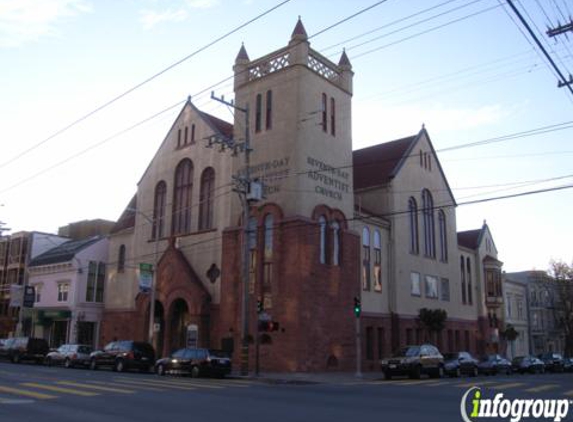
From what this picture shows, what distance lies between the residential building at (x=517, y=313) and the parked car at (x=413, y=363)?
33732 millimetres

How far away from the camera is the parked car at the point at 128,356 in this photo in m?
30.7

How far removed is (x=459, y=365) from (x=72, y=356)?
22.7 meters

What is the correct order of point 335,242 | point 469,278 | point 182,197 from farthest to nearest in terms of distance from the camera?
point 469,278 → point 182,197 → point 335,242

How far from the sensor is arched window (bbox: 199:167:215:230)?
37688 millimetres

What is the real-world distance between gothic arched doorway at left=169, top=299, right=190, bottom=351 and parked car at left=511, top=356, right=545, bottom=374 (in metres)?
24.5

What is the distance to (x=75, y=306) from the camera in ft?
146

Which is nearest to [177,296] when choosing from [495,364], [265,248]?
[265,248]

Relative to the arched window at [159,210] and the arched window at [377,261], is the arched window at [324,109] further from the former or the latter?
the arched window at [159,210]

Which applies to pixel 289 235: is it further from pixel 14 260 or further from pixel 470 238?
pixel 14 260

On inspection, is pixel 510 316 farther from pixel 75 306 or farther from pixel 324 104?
pixel 75 306

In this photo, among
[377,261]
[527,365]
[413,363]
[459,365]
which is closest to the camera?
[413,363]

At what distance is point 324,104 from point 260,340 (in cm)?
1434

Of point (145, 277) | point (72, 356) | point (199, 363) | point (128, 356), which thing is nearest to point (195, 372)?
point (199, 363)

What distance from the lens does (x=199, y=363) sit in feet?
85.8
